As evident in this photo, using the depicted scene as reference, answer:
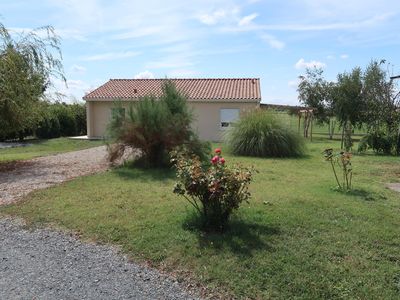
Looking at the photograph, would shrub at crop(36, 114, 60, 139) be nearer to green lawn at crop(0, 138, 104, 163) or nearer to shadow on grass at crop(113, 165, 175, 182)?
green lawn at crop(0, 138, 104, 163)

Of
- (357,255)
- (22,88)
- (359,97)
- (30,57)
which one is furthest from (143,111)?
(359,97)

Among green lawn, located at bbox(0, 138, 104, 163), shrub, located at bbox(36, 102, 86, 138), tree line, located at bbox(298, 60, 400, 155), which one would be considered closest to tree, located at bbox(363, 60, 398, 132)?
tree line, located at bbox(298, 60, 400, 155)

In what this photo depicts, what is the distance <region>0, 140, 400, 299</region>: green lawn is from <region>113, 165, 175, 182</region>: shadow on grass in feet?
3.03

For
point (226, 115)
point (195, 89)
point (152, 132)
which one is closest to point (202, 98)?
point (226, 115)

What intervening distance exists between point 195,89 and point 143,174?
17.8m

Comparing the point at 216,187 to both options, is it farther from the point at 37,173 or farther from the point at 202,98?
the point at 202,98

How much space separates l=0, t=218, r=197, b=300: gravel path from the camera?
157 inches

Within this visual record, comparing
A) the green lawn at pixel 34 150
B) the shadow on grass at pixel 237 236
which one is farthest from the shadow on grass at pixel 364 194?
the green lawn at pixel 34 150

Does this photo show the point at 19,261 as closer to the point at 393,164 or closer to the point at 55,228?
the point at 55,228

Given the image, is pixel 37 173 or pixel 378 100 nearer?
pixel 37 173

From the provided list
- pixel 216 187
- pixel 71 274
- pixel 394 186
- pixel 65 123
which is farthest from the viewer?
pixel 65 123

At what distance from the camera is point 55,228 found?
5852mm

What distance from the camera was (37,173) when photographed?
1066cm

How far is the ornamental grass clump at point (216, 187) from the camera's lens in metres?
5.00
